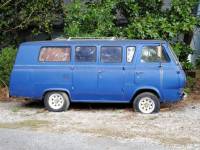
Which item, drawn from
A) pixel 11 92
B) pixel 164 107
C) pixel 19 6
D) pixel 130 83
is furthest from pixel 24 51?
pixel 19 6

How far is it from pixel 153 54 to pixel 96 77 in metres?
1.44

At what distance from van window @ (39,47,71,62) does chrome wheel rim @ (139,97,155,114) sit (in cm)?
203

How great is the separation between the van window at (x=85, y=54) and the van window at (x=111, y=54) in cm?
19

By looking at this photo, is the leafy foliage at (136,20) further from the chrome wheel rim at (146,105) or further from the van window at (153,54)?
the chrome wheel rim at (146,105)

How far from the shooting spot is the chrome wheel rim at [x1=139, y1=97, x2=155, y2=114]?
1317 cm

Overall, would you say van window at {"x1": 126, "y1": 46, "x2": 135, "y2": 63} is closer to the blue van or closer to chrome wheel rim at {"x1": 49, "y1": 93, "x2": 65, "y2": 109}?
the blue van

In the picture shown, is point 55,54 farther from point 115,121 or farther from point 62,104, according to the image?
point 115,121

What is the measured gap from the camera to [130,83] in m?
13.2

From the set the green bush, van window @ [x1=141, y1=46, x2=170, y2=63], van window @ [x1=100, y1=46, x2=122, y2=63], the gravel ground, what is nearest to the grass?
the gravel ground

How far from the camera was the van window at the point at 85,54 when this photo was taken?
527 inches

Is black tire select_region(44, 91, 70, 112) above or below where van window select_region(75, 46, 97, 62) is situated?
below

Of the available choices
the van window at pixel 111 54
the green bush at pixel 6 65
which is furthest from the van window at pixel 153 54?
the green bush at pixel 6 65

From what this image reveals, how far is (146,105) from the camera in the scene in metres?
13.2

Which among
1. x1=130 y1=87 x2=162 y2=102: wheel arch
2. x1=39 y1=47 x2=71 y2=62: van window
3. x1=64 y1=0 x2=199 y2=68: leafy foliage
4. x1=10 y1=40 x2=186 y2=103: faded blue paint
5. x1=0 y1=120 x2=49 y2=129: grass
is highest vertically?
x1=64 y1=0 x2=199 y2=68: leafy foliage
